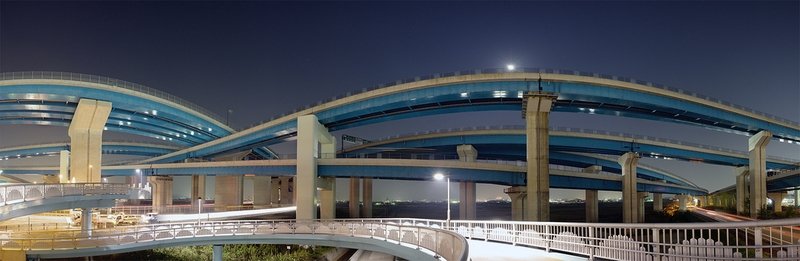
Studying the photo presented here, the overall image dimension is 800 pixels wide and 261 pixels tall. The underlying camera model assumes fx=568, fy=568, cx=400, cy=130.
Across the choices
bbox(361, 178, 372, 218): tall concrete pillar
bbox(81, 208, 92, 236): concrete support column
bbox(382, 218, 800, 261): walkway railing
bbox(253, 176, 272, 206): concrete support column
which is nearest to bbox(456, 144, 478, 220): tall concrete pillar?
bbox(361, 178, 372, 218): tall concrete pillar

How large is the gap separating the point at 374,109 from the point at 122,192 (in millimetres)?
23122

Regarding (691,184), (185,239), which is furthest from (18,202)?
(691,184)

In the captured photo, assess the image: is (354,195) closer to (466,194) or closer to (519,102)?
(466,194)

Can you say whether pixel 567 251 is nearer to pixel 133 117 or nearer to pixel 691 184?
pixel 133 117

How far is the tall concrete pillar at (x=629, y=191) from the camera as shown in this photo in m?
67.4

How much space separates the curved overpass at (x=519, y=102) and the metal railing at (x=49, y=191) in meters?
21.6

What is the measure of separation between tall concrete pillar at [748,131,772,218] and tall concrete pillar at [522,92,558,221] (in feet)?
99.3

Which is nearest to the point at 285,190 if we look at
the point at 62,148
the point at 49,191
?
the point at 62,148

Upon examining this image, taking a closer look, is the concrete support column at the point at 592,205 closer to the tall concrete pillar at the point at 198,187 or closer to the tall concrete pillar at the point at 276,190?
the tall concrete pillar at the point at 198,187

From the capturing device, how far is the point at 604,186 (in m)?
66.8

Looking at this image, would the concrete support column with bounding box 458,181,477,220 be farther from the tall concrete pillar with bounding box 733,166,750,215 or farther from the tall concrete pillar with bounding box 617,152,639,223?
the tall concrete pillar with bounding box 733,166,750,215

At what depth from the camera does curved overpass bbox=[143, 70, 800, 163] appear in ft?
156

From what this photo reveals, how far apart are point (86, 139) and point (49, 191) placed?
20632mm

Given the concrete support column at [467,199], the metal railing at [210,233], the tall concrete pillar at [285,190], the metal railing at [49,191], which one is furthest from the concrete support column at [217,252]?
the tall concrete pillar at [285,190]
